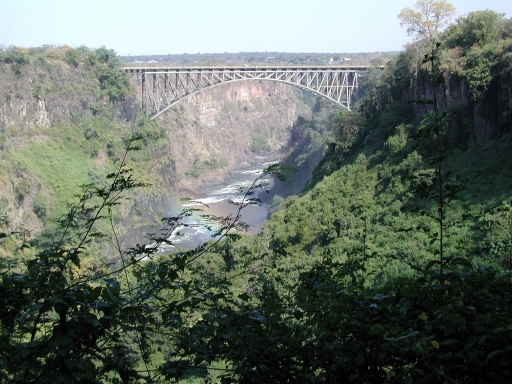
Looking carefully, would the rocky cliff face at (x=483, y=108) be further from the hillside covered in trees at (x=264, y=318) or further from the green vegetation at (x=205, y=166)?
the green vegetation at (x=205, y=166)

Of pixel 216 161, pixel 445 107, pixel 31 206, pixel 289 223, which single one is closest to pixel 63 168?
pixel 31 206

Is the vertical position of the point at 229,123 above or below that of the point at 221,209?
above

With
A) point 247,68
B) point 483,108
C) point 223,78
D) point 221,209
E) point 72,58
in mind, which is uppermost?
point 72,58

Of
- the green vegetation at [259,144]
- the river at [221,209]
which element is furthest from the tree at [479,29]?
the green vegetation at [259,144]

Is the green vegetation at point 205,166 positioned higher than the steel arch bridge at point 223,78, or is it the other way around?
the steel arch bridge at point 223,78

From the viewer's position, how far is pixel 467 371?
8.48 feet

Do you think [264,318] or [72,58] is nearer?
[264,318]

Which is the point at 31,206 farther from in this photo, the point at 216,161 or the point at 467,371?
the point at 216,161

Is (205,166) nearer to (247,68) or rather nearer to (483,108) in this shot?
(247,68)

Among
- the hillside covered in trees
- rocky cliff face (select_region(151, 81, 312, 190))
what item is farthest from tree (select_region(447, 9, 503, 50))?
rocky cliff face (select_region(151, 81, 312, 190))

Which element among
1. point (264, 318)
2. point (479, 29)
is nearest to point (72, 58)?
point (479, 29)

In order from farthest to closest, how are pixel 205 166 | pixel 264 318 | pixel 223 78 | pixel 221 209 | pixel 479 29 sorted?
pixel 205 166 < pixel 221 209 < pixel 223 78 < pixel 479 29 < pixel 264 318

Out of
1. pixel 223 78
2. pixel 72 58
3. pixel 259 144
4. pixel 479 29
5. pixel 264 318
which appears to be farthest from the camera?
pixel 259 144

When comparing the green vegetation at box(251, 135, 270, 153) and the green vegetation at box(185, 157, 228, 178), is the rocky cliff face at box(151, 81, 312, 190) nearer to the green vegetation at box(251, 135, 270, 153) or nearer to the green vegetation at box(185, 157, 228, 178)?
the green vegetation at box(251, 135, 270, 153)
